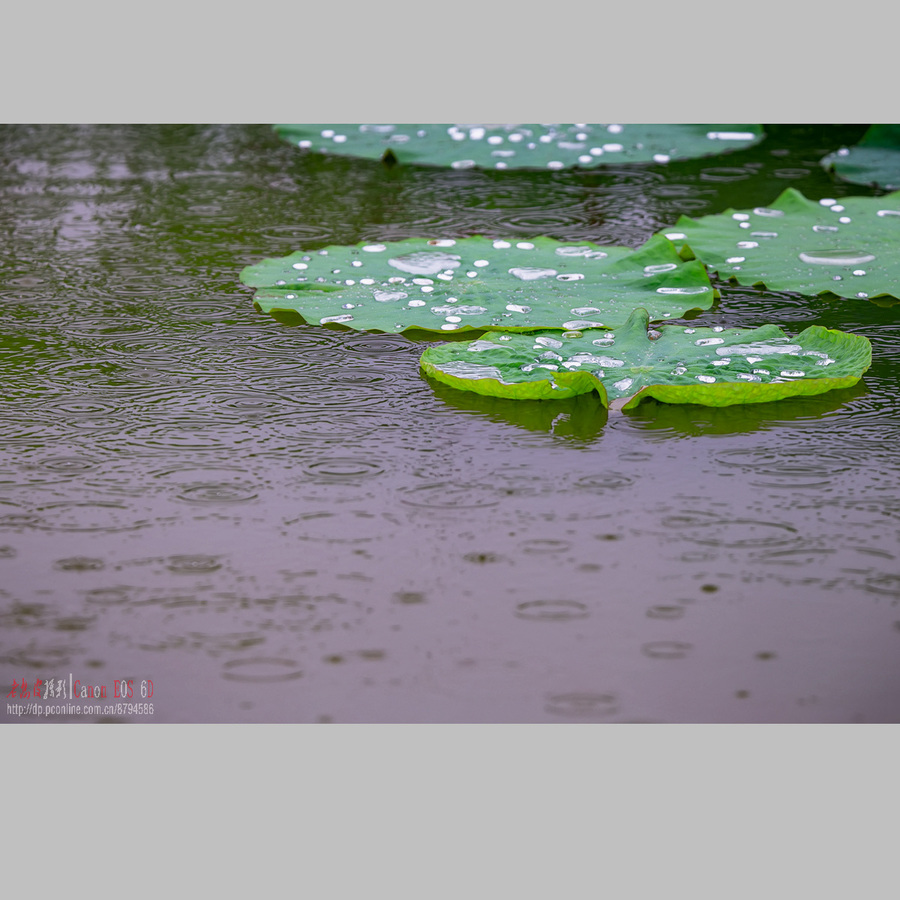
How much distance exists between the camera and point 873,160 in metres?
3.61

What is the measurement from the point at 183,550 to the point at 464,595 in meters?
0.41

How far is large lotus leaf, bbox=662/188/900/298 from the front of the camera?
241 cm

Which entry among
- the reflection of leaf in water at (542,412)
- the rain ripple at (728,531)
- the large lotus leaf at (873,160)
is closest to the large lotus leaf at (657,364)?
the reflection of leaf in water at (542,412)

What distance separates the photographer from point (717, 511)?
1540mm

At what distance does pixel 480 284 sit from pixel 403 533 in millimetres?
997

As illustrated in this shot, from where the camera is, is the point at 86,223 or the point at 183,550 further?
the point at 86,223

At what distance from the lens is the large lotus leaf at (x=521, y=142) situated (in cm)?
372

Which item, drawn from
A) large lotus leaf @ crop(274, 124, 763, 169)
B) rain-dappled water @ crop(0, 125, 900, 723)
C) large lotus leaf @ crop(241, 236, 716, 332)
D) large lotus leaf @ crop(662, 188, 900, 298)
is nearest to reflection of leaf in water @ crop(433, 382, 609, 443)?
rain-dappled water @ crop(0, 125, 900, 723)

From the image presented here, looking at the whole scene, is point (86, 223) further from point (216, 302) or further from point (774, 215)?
point (774, 215)

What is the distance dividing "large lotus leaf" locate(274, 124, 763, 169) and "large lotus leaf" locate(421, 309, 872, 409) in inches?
71.7

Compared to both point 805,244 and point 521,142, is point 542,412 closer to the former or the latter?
point 805,244

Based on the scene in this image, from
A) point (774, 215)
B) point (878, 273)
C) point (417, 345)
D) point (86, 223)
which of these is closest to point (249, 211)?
point (86, 223)

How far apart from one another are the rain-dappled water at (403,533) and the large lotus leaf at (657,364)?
0.13 feet

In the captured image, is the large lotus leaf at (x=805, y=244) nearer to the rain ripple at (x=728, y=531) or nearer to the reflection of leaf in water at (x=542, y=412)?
the reflection of leaf in water at (x=542, y=412)
